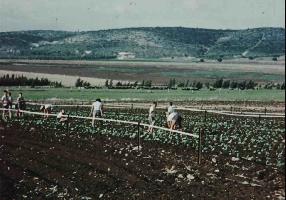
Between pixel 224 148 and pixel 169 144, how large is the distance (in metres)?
2.83

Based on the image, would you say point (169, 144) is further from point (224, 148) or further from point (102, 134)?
point (102, 134)

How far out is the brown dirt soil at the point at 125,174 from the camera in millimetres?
18250

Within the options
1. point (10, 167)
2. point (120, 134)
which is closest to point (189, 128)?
point (120, 134)

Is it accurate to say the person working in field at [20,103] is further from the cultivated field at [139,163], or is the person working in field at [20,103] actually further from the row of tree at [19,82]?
the row of tree at [19,82]

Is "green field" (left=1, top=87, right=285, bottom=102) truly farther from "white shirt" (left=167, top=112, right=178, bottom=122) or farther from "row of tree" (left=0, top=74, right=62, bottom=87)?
"white shirt" (left=167, top=112, right=178, bottom=122)

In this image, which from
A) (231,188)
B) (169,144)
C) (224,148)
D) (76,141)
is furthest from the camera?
(76,141)

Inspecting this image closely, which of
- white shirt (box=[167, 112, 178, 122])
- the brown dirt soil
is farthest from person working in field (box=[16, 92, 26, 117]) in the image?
white shirt (box=[167, 112, 178, 122])

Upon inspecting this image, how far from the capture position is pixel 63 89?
8250 centimetres

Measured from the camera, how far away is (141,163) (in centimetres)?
2292

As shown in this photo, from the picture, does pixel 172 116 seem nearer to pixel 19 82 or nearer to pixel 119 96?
pixel 119 96

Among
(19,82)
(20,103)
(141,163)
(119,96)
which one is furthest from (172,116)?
(19,82)

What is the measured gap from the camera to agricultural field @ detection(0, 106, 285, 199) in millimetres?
18609

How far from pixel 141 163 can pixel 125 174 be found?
1.88 m

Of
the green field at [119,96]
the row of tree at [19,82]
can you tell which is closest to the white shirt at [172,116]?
the green field at [119,96]
